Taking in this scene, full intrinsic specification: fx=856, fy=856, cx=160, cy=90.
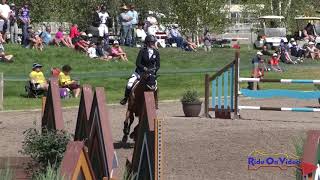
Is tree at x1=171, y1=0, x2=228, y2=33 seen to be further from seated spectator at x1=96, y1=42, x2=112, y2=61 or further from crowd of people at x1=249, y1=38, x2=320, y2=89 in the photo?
seated spectator at x1=96, y1=42, x2=112, y2=61

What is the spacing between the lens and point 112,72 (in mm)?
27953

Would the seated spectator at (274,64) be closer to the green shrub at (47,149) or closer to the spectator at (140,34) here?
the spectator at (140,34)

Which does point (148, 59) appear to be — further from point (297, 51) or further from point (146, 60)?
point (297, 51)

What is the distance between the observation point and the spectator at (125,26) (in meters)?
34.3

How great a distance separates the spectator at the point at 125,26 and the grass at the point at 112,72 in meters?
1.21

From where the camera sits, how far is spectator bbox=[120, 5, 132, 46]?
3434 cm

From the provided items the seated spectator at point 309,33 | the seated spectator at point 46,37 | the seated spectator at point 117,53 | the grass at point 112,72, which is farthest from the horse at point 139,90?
the seated spectator at point 309,33

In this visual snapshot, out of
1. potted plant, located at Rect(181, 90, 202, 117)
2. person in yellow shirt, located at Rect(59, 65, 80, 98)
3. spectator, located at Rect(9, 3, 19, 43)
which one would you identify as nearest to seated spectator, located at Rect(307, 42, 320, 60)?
spectator, located at Rect(9, 3, 19, 43)

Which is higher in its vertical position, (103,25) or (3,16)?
(3,16)

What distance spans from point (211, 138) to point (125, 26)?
21.3 meters

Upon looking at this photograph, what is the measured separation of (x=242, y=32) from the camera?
77.9 meters

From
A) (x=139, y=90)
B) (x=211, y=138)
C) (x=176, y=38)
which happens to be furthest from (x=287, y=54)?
(x=139, y=90)

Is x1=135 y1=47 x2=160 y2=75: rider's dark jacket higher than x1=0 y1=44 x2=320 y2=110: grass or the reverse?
higher

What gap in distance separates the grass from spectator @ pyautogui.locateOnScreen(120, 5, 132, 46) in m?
1.21
